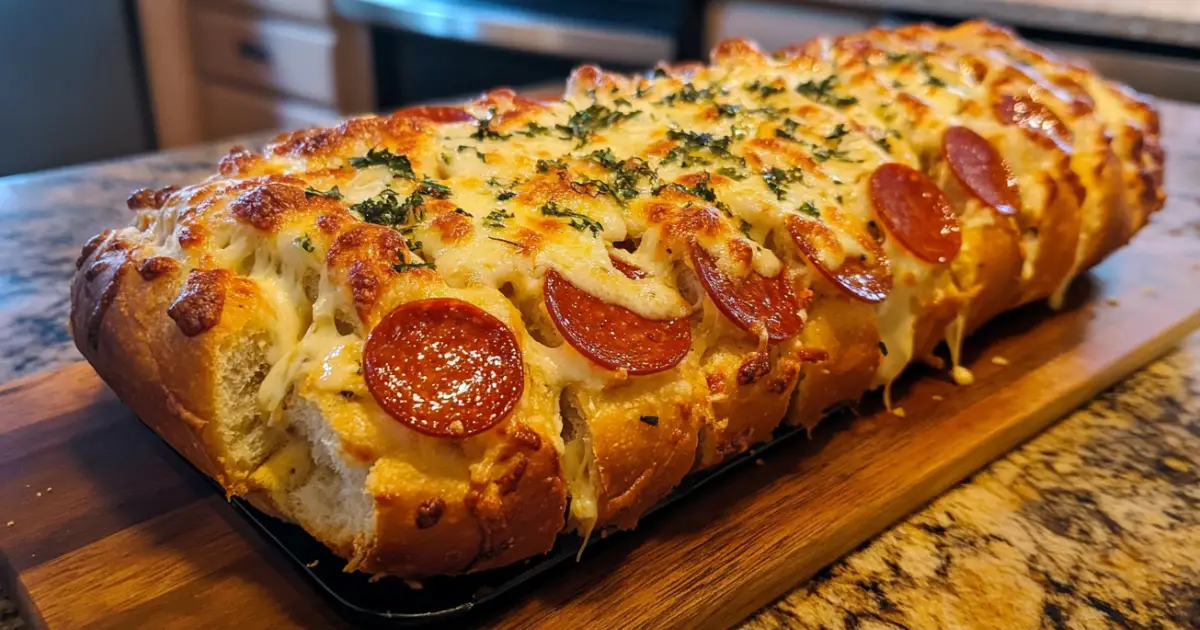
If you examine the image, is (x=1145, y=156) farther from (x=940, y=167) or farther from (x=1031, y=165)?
(x=940, y=167)

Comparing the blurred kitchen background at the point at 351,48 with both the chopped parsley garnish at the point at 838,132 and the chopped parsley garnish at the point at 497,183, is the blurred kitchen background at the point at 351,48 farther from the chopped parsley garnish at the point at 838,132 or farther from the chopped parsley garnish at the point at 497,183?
the chopped parsley garnish at the point at 497,183

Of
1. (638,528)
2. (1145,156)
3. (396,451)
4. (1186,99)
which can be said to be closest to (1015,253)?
(1145,156)

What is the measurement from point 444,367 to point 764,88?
4.13 feet

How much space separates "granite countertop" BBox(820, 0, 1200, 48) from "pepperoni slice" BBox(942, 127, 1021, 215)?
2.75 meters

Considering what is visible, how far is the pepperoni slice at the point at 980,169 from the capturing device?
6.57 feet

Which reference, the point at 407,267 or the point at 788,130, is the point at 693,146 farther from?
the point at 407,267

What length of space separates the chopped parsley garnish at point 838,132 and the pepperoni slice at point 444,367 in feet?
3.28

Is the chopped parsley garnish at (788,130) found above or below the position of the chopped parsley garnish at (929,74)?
below

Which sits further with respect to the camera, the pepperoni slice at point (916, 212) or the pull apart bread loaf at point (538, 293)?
the pepperoni slice at point (916, 212)

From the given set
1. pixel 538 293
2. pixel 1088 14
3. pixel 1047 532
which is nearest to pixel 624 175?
pixel 538 293

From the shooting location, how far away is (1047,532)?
5.44ft

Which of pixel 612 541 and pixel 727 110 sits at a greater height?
pixel 727 110

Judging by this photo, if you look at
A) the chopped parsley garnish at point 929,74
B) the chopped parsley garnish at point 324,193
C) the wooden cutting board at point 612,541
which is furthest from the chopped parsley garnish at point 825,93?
the chopped parsley garnish at point 324,193

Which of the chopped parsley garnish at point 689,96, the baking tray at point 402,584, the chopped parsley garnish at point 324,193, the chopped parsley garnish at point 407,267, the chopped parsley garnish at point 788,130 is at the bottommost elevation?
the baking tray at point 402,584
